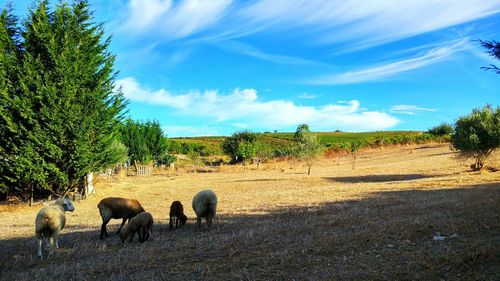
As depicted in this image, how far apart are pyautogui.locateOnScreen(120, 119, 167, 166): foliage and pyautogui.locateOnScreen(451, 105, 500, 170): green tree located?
47.4m

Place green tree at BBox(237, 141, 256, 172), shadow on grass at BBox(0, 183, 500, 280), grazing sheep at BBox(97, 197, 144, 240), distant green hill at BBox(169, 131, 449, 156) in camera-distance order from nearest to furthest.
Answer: shadow on grass at BBox(0, 183, 500, 280) → grazing sheep at BBox(97, 197, 144, 240) → green tree at BBox(237, 141, 256, 172) → distant green hill at BBox(169, 131, 449, 156)

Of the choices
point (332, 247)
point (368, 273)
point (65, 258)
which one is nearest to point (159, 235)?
point (65, 258)

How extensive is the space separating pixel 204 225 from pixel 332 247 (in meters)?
6.16

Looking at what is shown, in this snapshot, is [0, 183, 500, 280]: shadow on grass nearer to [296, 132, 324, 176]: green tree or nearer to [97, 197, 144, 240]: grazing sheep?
[97, 197, 144, 240]: grazing sheep

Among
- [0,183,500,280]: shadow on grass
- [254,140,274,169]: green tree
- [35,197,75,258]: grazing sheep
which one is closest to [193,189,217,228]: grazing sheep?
[0,183,500,280]: shadow on grass

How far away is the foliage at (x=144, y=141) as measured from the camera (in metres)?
61.7

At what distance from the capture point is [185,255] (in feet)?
27.5

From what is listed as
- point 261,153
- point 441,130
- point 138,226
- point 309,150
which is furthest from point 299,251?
point 441,130

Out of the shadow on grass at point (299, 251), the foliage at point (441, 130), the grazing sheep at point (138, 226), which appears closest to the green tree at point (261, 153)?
the foliage at point (441, 130)

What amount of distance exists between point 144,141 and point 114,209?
54535mm

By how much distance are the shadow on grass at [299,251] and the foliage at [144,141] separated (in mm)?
50995

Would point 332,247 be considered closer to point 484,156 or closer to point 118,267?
point 118,267

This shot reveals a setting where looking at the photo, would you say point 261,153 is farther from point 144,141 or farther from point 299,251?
point 299,251

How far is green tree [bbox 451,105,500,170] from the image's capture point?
2898cm
